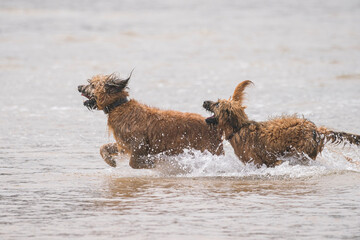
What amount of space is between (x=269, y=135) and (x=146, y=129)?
154 cm

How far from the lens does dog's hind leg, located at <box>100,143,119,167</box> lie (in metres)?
8.90

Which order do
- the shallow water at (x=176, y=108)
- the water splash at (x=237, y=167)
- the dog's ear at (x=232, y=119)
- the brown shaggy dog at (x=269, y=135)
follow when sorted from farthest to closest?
the dog's ear at (x=232, y=119) < the water splash at (x=237, y=167) < the brown shaggy dog at (x=269, y=135) < the shallow water at (x=176, y=108)

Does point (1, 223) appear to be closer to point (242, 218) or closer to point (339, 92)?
point (242, 218)

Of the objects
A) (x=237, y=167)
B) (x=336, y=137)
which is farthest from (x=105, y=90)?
(x=336, y=137)

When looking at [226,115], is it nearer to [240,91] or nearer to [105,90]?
[240,91]

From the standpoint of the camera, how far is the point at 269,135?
8.20m

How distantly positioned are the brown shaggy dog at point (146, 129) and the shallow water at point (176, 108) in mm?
189

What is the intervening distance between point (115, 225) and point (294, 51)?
17.8 meters

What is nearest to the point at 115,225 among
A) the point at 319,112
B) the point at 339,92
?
the point at 319,112

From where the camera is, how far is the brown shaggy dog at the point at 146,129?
858cm

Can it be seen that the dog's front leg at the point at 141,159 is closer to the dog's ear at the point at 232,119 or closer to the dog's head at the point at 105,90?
the dog's head at the point at 105,90

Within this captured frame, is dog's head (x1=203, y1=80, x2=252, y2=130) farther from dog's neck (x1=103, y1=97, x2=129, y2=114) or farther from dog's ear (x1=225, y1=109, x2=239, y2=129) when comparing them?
dog's neck (x1=103, y1=97, x2=129, y2=114)

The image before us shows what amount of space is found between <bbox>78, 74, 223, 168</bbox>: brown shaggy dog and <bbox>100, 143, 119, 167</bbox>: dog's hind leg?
11.9 inches

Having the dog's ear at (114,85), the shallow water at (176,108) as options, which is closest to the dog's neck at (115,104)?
the dog's ear at (114,85)
